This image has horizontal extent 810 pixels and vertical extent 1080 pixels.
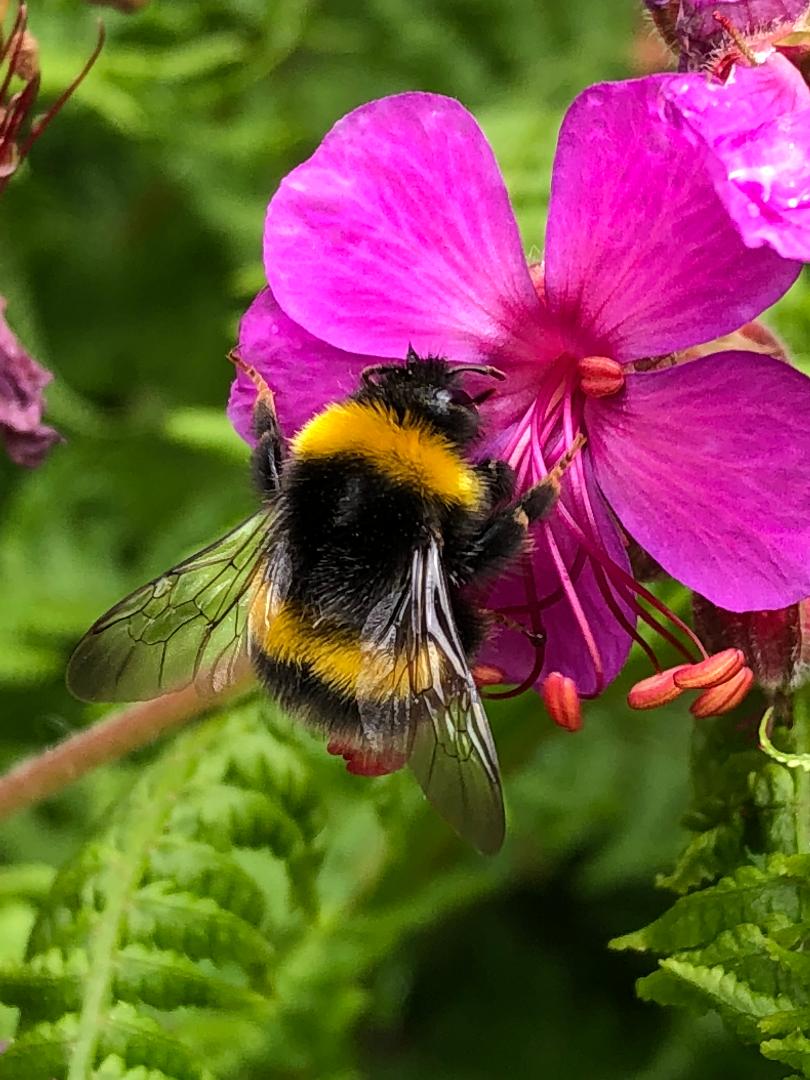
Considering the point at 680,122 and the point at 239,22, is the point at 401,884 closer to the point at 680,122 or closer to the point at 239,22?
the point at 680,122

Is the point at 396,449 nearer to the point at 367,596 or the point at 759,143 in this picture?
the point at 367,596

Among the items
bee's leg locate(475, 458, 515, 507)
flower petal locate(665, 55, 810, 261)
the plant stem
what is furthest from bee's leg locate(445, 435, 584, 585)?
the plant stem

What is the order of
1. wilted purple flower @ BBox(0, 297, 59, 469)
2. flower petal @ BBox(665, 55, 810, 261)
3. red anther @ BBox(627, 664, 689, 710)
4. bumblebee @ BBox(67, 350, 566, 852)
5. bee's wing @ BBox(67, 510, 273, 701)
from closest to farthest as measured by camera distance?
flower petal @ BBox(665, 55, 810, 261) → bumblebee @ BBox(67, 350, 566, 852) → red anther @ BBox(627, 664, 689, 710) → bee's wing @ BBox(67, 510, 273, 701) → wilted purple flower @ BBox(0, 297, 59, 469)

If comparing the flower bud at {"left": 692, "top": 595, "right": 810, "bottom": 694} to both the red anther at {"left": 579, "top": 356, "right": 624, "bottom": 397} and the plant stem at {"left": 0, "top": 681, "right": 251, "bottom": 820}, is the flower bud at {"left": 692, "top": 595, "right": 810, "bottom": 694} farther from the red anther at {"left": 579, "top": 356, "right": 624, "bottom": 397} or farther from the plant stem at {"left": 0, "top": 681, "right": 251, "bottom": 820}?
the plant stem at {"left": 0, "top": 681, "right": 251, "bottom": 820}

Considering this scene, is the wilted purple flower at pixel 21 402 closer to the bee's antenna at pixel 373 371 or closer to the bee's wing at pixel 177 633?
the bee's wing at pixel 177 633

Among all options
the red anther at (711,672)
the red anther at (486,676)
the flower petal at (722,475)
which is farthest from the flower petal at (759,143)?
the red anther at (486,676)

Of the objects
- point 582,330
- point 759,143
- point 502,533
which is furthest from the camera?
point 582,330

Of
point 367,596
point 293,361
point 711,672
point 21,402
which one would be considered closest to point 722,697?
point 711,672
